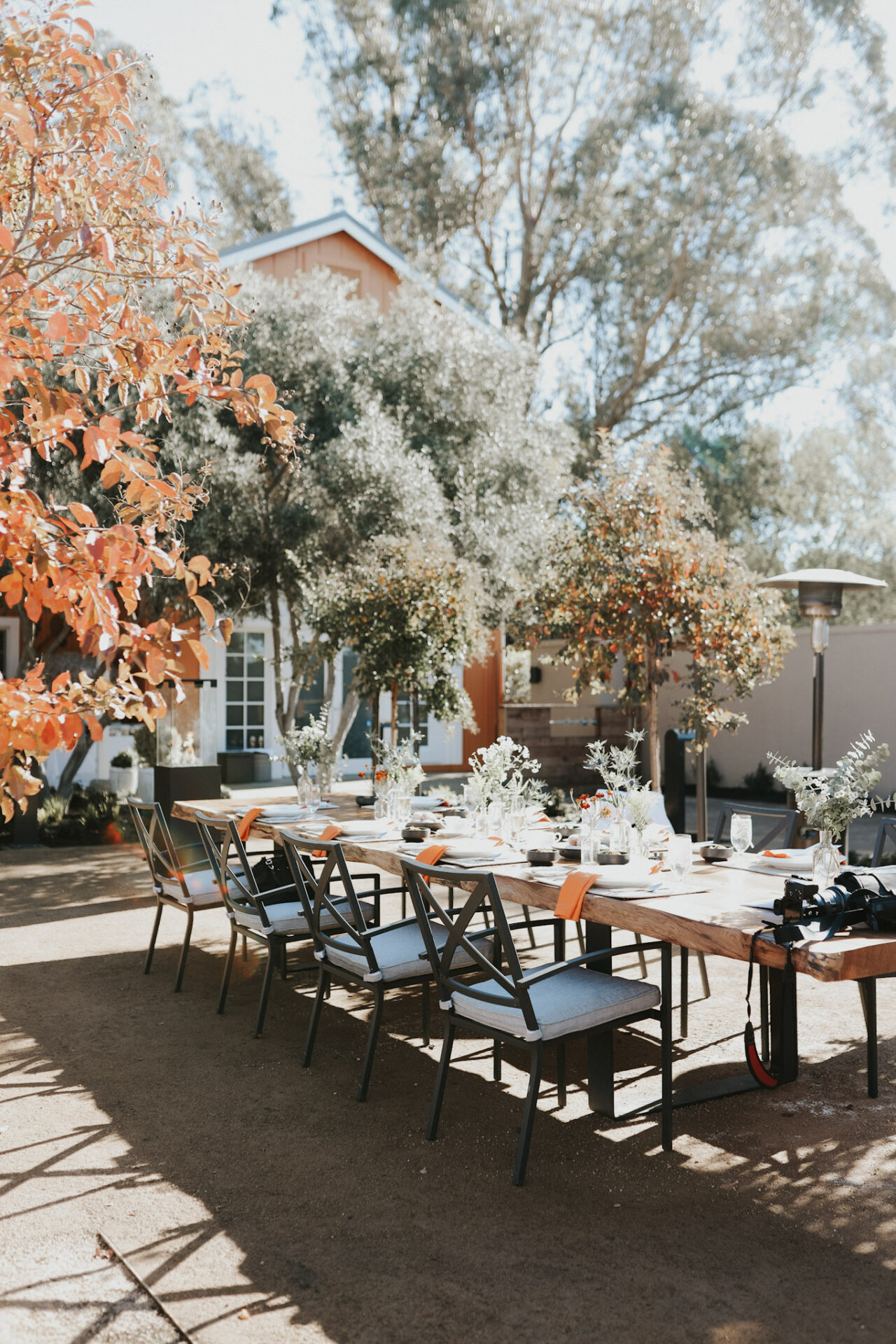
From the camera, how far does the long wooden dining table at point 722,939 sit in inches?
121

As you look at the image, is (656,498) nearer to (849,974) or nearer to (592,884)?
(592,884)

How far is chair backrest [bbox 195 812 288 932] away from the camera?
187 inches

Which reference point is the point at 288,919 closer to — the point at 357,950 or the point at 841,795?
the point at 357,950

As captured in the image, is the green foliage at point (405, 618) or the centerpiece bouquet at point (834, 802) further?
the green foliage at point (405, 618)

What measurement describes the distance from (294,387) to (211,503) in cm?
145

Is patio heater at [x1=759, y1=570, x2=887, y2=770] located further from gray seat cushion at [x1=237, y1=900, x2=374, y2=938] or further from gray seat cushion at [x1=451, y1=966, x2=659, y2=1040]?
gray seat cushion at [x1=451, y1=966, x2=659, y2=1040]

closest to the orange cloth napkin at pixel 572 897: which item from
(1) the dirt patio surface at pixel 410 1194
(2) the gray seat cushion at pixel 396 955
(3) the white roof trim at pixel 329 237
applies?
(2) the gray seat cushion at pixel 396 955

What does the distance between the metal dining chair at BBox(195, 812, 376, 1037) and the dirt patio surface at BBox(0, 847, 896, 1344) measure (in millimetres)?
261

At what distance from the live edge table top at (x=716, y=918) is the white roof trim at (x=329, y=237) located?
947cm

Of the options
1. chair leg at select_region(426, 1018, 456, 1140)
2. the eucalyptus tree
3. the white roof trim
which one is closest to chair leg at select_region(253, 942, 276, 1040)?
chair leg at select_region(426, 1018, 456, 1140)

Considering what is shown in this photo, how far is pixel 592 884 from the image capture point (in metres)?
3.78

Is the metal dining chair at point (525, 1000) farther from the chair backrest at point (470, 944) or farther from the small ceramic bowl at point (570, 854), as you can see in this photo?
the small ceramic bowl at point (570, 854)

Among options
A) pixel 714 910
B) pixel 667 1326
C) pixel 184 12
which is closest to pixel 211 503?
pixel 184 12

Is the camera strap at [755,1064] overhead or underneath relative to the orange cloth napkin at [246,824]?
underneath
